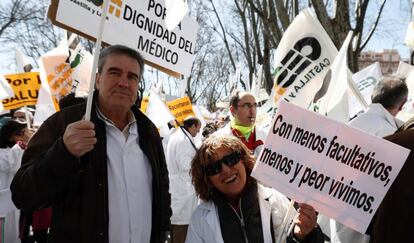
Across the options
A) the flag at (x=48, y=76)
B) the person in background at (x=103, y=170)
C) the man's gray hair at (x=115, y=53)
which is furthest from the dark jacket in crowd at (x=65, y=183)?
the flag at (x=48, y=76)

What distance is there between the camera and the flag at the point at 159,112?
6704 millimetres

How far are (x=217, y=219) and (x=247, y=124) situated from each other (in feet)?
7.31

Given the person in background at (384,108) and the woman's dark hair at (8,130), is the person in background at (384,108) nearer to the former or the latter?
the person in background at (384,108)

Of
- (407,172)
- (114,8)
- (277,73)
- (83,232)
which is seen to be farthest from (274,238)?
(277,73)

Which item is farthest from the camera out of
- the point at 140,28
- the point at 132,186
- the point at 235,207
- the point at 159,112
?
the point at 159,112

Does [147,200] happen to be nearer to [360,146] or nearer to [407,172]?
[360,146]

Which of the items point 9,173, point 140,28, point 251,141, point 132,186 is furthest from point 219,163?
point 9,173

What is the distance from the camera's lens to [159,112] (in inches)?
268

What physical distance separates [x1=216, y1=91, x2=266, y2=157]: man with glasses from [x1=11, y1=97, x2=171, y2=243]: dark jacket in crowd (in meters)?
2.35

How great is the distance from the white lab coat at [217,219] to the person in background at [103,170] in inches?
7.6

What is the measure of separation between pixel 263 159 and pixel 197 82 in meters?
38.9

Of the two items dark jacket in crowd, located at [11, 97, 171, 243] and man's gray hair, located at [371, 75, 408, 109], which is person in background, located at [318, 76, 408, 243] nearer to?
man's gray hair, located at [371, 75, 408, 109]

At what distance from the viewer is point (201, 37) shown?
30.9m

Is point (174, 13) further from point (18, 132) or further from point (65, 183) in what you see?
point (18, 132)
